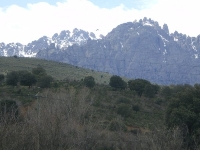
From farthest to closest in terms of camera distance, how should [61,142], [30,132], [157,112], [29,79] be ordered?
[29,79] < [157,112] < [61,142] < [30,132]

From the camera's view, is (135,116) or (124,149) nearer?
(124,149)

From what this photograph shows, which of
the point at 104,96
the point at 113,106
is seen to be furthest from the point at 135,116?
the point at 104,96

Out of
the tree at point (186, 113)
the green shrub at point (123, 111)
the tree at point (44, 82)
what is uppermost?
the tree at point (44, 82)

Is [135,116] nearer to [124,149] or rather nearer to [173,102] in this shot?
[173,102]

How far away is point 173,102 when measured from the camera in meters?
29.6

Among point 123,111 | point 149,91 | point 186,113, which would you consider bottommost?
point 123,111

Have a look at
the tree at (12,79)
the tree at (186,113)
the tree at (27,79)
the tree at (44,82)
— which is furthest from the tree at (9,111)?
the tree at (12,79)

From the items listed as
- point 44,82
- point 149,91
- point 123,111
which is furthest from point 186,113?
point 149,91

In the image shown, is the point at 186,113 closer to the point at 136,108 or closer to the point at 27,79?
the point at 136,108

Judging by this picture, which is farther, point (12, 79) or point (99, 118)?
point (12, 79)

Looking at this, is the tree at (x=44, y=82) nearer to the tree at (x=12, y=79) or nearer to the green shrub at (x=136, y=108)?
the tree at (x=12, y=79)

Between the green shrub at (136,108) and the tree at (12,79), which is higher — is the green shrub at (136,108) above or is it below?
below

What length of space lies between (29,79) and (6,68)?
29.5 metres

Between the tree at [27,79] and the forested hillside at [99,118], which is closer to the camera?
the forested hillside at [99,118]
